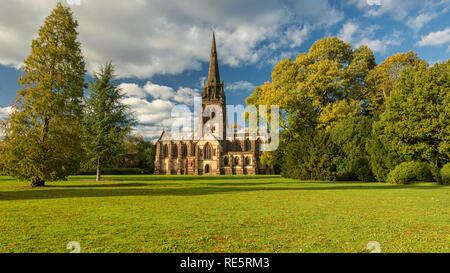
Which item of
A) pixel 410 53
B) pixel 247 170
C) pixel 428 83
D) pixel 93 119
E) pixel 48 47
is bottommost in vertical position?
pixel 247 170

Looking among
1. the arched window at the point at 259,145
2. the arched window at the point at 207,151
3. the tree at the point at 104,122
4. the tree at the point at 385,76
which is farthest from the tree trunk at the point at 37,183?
the arched window at the point at 259,145

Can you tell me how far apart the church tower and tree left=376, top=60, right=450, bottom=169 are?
171 feet

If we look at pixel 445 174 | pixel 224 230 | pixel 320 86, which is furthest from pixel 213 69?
pixel 224 230

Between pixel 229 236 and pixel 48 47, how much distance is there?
21217 millimetres

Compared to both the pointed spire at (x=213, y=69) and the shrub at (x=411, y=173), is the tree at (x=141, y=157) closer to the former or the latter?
the pointed spire at (x=213, y=69)

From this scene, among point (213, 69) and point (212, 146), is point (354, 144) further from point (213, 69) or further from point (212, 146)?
point (213, 69)

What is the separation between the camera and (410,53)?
29.7 metres

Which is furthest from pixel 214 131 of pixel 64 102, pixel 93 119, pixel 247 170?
pixel 64 102

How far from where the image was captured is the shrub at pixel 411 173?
2128 centimetres

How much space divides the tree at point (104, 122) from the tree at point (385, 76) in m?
28.3

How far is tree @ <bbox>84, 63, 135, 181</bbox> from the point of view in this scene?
2712 centimetres

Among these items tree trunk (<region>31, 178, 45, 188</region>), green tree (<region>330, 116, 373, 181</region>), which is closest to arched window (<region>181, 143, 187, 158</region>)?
green tree (<region>330, 116, 373, 181</region>)
